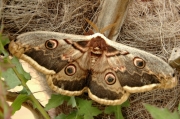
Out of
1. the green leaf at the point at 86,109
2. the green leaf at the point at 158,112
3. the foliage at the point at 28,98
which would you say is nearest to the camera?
the green leaf at the point at 158,112

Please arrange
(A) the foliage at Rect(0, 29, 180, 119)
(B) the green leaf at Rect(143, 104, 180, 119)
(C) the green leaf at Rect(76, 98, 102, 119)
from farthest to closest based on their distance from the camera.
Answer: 1. (C) the green leaf at Rect(76, 98, 102, 119)
2. (A) the foliage at Rect(0, 29, 180, 119)
3. (B) the green leaf at Rect(143, 104, 180, 119)

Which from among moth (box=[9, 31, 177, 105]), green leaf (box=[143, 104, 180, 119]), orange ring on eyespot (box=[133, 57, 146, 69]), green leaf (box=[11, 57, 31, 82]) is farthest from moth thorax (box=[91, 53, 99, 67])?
green leaf (box=[143, 104, 180, 119])

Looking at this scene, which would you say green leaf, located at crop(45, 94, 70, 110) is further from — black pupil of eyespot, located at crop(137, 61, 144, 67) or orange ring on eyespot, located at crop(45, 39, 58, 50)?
black pupil of eyespot, located at crop(137, 61, 144, 67)

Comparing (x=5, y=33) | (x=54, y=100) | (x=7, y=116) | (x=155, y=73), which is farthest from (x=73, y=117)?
(x=7, y=116)

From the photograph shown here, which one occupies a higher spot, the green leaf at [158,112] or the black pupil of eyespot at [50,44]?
the black pupil of eyespot at [50,44]

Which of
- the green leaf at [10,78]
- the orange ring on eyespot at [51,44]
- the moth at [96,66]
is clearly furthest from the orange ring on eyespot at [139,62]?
the green leaf at [10,78]

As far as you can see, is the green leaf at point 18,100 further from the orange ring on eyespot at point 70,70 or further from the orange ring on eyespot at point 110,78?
the orange ring on eyespot at point 110,78

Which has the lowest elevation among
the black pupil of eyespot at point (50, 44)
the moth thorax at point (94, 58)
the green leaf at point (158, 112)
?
the moth thorax at point (94, 58)

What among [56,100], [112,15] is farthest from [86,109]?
[112,15]

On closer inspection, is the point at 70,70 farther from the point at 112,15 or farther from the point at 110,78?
the point at 112,15
